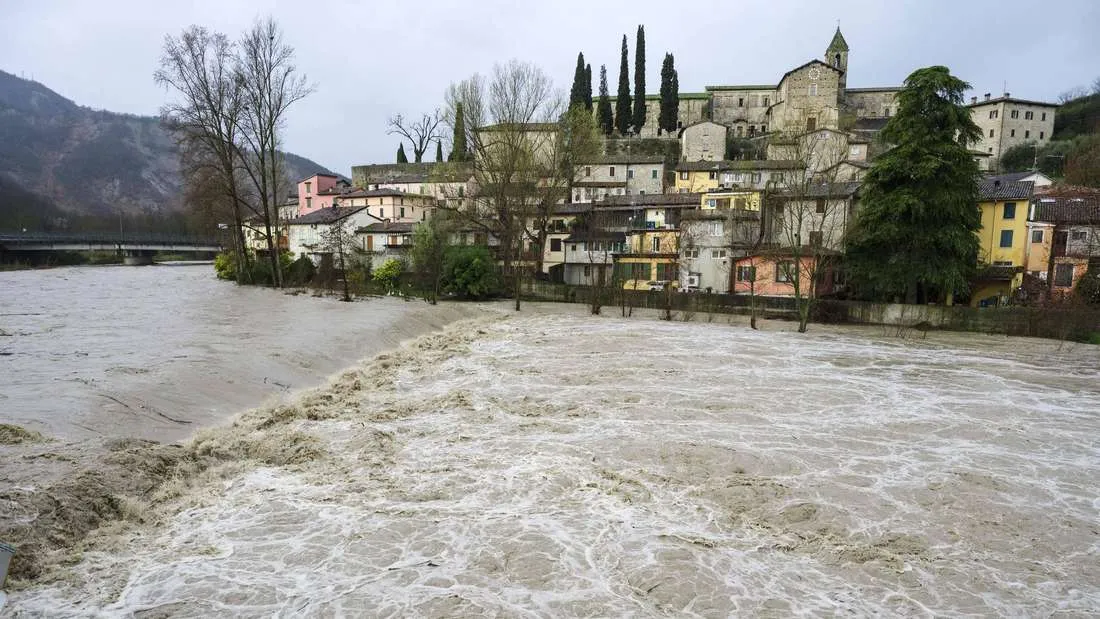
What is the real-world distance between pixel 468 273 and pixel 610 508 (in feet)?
103

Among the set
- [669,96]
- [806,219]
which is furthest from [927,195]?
[669,96]

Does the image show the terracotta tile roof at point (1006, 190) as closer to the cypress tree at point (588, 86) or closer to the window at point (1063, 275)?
the window at point (1063, 275)

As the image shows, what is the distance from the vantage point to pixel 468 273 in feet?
128

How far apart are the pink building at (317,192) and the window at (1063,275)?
5891 cm

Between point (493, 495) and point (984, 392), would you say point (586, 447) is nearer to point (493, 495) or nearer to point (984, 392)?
point (493, 495)

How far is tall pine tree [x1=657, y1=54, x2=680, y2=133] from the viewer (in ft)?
219

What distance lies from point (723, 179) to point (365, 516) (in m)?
46.2

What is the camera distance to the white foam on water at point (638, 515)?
6.64 meters

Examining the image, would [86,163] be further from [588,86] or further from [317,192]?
[588,86]

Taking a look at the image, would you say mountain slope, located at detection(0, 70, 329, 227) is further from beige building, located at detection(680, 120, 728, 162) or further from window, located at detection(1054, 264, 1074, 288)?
window, located at detection(1054, 264, 1074, 288)

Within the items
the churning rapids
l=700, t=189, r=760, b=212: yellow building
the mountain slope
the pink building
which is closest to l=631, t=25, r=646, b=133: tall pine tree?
l=700, t=189, r=760, b=212: yellow building

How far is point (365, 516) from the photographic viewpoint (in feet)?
27.0

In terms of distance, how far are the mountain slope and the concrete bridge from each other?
1486 inches

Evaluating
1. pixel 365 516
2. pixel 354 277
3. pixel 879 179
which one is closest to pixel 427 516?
pixel 365 516
